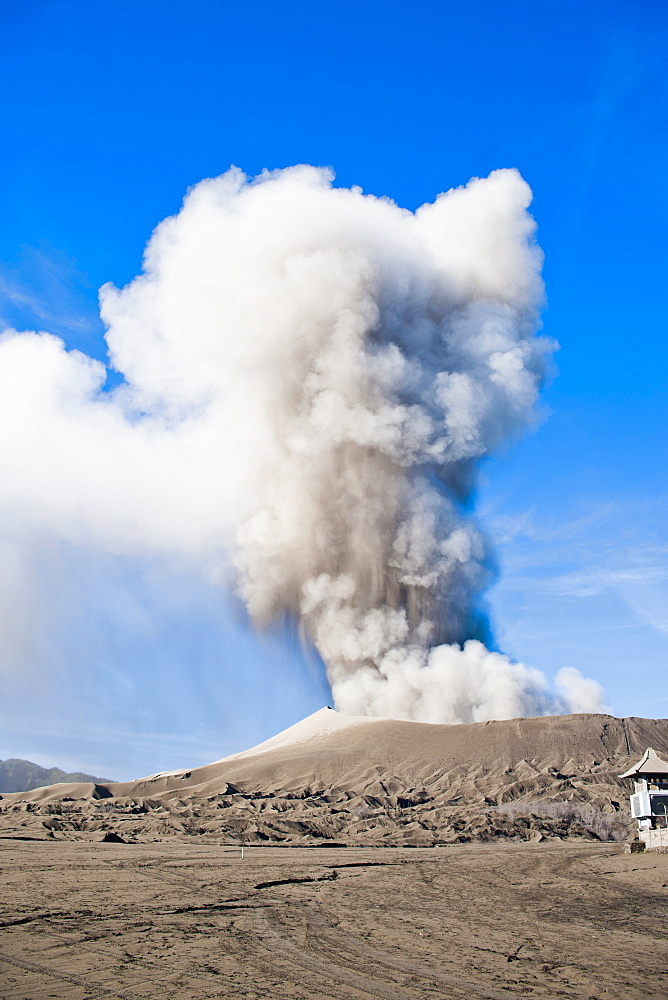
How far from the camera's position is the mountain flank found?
3044 centimetres

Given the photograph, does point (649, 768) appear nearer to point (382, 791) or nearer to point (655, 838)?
point (655, 838)

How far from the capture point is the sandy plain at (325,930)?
6.81 metres

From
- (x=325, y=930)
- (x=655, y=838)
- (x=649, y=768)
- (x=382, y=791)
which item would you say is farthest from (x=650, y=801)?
(x=325, y=930)

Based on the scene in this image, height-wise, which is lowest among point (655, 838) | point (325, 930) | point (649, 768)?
point (655, 838)

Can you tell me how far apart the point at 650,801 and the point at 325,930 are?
19444mm

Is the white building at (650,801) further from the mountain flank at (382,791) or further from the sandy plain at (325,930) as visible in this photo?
the sandy plain at (325,930)

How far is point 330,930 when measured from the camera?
31.8ft

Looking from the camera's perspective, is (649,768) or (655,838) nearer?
(655,838)

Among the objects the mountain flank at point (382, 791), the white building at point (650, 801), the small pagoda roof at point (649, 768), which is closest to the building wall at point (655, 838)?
the white building at point (650, 801)

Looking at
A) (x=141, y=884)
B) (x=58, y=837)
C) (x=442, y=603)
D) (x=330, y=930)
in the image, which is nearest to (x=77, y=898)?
(x=141, y=884)

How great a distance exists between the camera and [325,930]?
966cm

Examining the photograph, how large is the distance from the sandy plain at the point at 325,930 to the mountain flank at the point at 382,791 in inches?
476

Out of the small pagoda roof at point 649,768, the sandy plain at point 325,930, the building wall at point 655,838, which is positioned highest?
the small pagoda roof at point 649,768

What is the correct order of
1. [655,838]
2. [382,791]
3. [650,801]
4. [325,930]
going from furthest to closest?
[382,791]
[650,801]
[655,838]
[325,930]
